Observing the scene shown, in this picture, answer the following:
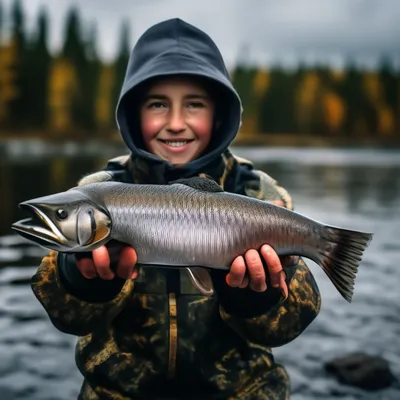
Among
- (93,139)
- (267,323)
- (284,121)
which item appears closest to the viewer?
(267,323)

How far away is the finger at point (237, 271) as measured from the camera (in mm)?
2785

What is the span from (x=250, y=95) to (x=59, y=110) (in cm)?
3884

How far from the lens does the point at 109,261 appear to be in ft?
8.70

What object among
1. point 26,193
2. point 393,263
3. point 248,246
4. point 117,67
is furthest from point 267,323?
point 117,67

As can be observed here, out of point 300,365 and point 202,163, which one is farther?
point 300,365

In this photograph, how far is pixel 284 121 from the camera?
102562mm

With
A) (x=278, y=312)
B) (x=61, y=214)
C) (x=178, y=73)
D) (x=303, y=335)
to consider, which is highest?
(x=178, y=73)

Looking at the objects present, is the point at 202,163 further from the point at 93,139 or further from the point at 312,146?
the point at 312,146

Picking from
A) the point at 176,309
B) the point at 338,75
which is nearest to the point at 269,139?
the point at 338,75

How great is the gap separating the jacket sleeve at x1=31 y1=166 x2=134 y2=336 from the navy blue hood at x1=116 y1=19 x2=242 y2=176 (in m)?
0.45

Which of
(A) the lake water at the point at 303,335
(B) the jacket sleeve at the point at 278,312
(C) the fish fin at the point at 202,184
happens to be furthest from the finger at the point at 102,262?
(A) the lake water at the point at 303,335

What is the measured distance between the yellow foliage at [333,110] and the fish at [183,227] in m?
106

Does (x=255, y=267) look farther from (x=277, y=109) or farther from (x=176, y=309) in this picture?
(x=277, y=109)

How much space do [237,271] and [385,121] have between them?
373 feet
